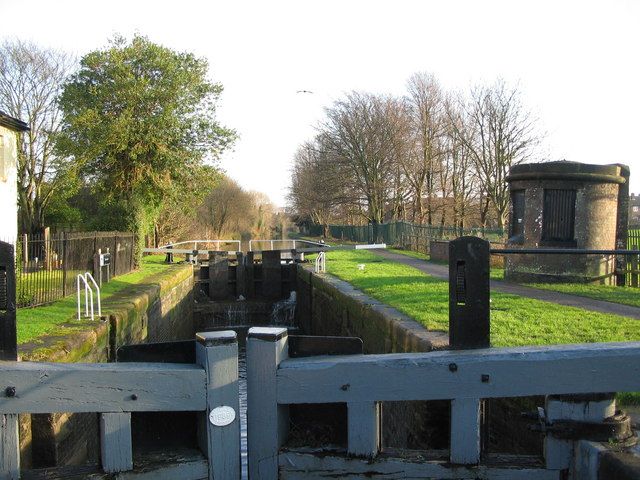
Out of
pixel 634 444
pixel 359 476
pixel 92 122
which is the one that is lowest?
pixel 359 476

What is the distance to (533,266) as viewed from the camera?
12602mm

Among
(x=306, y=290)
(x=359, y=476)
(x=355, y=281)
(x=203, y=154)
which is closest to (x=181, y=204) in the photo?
(x=203, y=154)

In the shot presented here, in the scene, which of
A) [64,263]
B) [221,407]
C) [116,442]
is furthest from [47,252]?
[221,407]

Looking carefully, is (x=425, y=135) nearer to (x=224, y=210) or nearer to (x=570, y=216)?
(x=224, y=210)

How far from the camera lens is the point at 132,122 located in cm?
2125

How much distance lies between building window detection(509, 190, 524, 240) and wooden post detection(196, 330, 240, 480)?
10.5 m

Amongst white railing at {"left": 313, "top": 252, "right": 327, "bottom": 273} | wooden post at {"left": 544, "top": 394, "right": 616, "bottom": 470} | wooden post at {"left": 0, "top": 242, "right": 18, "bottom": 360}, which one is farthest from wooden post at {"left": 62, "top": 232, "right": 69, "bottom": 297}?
wooden post at {"left": 544, "top": 394, "right": 616, "bottom": 470}

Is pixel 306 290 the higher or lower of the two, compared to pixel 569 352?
lower

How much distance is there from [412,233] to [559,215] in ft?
60.1

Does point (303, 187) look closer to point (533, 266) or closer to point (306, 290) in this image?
point (306, 290)

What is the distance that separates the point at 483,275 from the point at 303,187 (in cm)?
4594

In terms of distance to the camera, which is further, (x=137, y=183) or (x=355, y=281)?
(x=137, y=183)

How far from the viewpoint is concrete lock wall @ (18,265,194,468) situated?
552cm

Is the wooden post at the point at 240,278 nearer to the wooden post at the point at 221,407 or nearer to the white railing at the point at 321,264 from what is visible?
the white railing at the point at 321,264
